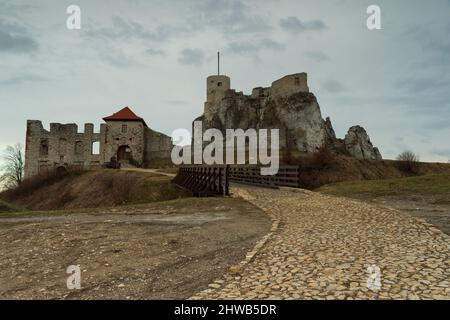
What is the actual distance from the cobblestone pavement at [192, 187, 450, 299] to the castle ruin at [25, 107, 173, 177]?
1829 inches

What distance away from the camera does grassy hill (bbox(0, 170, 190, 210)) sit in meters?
26.6

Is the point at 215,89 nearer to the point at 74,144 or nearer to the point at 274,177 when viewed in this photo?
the point at 74,144

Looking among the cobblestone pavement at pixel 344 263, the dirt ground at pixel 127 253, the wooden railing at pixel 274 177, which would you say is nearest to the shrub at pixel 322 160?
the wooden railing at pixel 274 177

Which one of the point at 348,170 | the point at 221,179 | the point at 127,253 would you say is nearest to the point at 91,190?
the point at 221,179

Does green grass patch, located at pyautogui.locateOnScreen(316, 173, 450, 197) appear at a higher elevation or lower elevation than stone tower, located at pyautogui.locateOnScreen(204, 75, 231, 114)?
lower

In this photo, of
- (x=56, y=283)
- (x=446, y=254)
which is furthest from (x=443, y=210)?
(x=56, y=283)

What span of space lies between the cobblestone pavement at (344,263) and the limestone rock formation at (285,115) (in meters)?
40.9

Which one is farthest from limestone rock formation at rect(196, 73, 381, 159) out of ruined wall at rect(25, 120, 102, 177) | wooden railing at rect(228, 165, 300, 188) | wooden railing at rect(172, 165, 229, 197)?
wooden railing at rect(172, 165, 229, 197)

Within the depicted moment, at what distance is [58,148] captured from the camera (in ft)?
172

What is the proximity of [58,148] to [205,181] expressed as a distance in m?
41.1

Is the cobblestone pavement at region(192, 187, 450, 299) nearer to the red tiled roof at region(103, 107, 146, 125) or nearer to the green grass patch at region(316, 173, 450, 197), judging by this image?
the green grass patch at region(316, 173, 450, 197)

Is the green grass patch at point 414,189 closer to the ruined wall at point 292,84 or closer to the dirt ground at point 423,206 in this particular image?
the dirt ground at point 423,206

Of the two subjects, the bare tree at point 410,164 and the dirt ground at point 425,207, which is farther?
the bare tree at point 410,164

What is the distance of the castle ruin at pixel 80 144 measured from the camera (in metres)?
52.1
